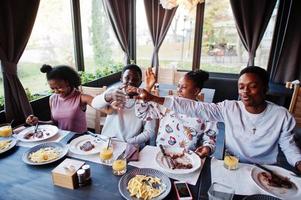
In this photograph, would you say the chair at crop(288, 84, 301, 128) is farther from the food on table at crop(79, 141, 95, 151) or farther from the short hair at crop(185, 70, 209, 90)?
the food on table at crop(79, 141, 95, 151)

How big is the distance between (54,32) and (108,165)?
2.25 m

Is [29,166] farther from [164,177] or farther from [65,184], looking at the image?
[164,177]

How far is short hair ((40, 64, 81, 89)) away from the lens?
1.66 meters

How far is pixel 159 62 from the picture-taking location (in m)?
4.47

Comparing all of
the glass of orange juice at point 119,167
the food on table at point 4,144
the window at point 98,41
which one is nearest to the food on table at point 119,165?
the glass of orange juice at point 119,167

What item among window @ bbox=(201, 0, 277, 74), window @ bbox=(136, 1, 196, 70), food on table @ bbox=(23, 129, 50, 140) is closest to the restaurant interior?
food on table @ bbox=(23, 129, 50, 140)

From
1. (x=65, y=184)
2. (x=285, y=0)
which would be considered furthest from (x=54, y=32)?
(x=285, y=0)

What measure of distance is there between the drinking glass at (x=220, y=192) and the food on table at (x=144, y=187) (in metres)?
0.21

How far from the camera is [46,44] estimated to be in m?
2.66

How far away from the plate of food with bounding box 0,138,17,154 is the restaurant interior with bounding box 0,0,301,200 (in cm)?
1

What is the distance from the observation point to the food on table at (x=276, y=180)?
98 cm

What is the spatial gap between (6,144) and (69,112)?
1.62 feet

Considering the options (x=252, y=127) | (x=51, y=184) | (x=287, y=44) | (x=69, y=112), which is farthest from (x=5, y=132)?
(x=287, y=44)

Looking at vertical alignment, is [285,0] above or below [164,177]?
above
